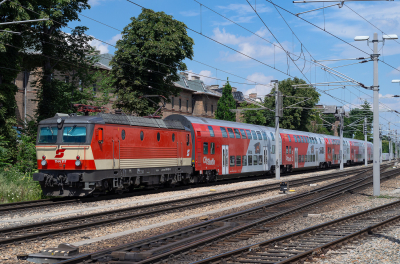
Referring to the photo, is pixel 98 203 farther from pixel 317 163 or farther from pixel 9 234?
pixel 317 163

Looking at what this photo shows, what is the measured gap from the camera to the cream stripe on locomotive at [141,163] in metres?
17.9

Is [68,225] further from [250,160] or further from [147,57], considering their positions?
[147,57]

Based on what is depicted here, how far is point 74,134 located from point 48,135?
4.43ft

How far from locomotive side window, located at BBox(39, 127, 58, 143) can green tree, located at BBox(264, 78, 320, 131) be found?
56.5m

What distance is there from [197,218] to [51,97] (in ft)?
63.5

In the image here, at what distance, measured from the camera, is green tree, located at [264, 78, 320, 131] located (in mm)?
71750

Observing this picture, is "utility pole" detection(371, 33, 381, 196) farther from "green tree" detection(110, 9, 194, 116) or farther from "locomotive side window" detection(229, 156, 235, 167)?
"green tree" detection(110, 9, 194, 116)

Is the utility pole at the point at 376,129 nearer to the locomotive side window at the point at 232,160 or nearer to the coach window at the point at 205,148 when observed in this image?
the coach window at the point at 205,148

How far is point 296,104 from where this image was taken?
7069 centimetres

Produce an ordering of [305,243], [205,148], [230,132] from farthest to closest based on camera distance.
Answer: [230,132] → [205,148] → [305,243]

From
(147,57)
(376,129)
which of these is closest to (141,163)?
(376,129)

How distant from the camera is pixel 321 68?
24.2m

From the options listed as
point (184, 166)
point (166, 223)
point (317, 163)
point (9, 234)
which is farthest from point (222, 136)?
point (317, 163)

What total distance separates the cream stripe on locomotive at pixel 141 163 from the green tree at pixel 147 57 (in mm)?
14596
